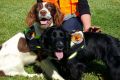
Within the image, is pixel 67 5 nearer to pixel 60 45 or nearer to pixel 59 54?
pixel 59 54

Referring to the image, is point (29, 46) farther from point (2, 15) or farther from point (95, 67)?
point (2, 15)

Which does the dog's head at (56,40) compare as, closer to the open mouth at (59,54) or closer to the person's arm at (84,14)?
the open mouth at (59,54)

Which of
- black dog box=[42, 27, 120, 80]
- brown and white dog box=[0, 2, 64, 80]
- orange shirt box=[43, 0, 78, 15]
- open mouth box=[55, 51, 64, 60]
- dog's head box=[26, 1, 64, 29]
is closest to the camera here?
black dog box=[42, 27, 120, 80]

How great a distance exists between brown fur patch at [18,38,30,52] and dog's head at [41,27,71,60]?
0.68m

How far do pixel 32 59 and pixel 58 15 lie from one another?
2.98 ft

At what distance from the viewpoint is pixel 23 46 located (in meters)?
6.18

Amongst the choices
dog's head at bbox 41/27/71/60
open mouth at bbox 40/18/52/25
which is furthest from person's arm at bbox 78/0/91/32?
dog's head at bbox 41/27/71/60

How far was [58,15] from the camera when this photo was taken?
597 centimetres

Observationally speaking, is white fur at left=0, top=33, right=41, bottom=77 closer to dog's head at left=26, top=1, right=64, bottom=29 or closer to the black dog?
dog's head at left=26, top=1, right=64, bottom=29

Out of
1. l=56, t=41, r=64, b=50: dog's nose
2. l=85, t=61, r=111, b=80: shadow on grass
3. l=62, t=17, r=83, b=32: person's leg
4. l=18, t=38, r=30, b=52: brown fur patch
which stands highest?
l=56, t=41, r=64, b=50: dog's nose

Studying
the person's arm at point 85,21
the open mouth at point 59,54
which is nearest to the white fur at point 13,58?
the open mouth at point 59,54

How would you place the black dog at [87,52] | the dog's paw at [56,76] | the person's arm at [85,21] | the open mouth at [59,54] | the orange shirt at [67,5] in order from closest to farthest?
1. the black dog at [87,52]
2. the open mouth at [59,54]
3. the dog's paw at [56,76]
4. the person's arm at [85,21]
5. the orange shirt at [67,5]

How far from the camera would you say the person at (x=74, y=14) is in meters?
6.77

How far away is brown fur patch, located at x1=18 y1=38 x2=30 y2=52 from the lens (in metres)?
6.16
